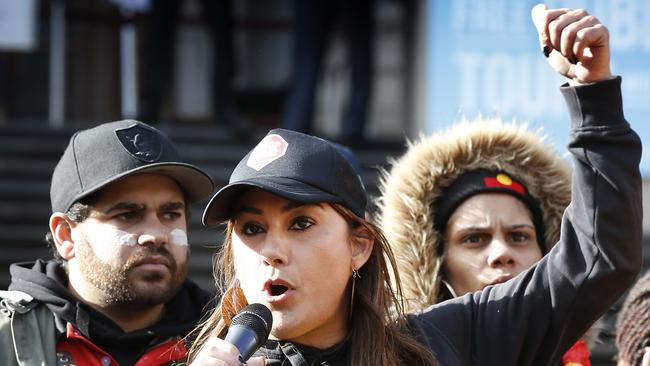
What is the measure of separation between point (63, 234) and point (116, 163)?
35 centimetres

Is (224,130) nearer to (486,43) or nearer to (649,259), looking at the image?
(486,43)

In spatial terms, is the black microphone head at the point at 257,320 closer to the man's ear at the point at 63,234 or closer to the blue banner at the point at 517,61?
the man's ear at the point at 63,234

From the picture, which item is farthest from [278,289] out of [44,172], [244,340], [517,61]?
[517,61]

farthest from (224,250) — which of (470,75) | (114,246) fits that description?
(470,75)

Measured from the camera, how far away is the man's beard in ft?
11.4

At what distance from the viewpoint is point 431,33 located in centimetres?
859

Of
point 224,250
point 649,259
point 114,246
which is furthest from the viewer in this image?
point 649,259

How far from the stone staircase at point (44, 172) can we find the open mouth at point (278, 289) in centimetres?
444

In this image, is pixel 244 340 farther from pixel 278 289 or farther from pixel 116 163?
pixel 116 163

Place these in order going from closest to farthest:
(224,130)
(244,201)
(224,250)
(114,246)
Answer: (244,201) → (224,250) → (114,246) → (224,130)

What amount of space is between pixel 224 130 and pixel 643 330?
5.20m

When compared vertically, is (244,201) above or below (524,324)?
above

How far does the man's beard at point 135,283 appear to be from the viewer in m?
3.48

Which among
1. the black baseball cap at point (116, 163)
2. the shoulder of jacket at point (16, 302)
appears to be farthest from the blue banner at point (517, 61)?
the shoulder of jacket at point (16, 302)
